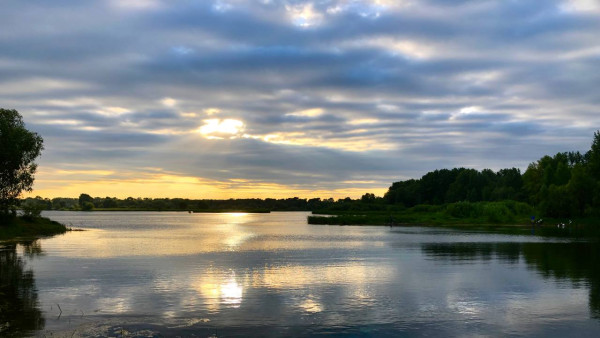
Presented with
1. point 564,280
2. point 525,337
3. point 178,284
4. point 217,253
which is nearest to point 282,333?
point 525,337

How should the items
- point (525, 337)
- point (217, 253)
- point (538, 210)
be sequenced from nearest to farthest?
point (525, 337) < point (217, 253) < point (538, 210)

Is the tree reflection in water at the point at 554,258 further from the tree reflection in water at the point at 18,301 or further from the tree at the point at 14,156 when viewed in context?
the tree at the point at 14,156

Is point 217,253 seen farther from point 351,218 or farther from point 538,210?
point 538,210

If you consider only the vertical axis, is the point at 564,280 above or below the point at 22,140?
below

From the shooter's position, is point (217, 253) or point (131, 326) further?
point (217, 253)

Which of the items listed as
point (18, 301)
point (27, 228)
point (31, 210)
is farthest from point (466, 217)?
point (18, 301)

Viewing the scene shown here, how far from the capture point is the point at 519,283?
1383 inches

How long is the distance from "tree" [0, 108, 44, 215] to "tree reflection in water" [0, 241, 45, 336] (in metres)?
35.2

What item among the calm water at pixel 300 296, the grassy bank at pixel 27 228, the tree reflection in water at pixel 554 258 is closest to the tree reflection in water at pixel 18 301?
the calm water at pixel 300 296

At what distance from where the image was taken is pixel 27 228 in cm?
8869

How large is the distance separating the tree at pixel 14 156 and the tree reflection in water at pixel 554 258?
61561 millimetres

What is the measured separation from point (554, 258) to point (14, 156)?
7412cm

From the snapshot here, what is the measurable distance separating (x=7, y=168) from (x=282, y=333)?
237 ft

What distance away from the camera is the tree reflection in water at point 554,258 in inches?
1415
